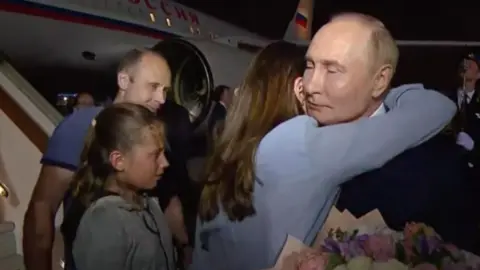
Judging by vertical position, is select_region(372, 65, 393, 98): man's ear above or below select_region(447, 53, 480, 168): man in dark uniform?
above

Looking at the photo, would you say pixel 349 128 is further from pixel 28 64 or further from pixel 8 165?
pixel 28 64

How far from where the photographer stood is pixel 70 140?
939 mm

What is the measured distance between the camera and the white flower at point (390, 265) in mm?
645

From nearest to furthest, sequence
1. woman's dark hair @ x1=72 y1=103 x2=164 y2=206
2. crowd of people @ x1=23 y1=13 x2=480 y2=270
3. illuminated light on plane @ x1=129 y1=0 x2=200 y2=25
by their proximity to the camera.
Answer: crowd of people @ x1=23 y1=13 x2=480 y2=270 < woman's dark hair @ x1=72 y1=103 x2=164 y2=206 < illuminated light on plane @ x1=129 y1=0 x2=200 y2=25

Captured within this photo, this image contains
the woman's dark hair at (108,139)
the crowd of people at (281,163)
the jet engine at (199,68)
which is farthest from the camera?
the jet engine at (199,68)

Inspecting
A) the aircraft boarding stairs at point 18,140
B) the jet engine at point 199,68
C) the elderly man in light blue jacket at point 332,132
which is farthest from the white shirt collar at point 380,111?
the aircraft boarding stairs at point 18,140

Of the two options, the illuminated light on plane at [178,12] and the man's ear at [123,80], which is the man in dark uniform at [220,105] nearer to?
the man's ear at [123,80]

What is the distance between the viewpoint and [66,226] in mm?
892

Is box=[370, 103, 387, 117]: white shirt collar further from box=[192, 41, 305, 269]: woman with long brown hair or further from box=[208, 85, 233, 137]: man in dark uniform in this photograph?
box=[208, 85, 233, 137]: man in dark uniform

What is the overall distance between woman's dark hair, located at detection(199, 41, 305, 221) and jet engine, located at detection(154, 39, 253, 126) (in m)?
0.14

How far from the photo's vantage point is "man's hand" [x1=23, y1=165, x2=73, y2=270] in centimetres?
95

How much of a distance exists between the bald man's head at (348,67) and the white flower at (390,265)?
0.18 meters

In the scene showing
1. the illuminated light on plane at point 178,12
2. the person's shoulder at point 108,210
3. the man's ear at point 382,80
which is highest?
the illuminated light on plane at point 178,12

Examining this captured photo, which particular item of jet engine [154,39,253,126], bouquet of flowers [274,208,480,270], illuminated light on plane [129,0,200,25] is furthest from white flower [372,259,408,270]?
illuminated light on plane [129,0,200,25]
